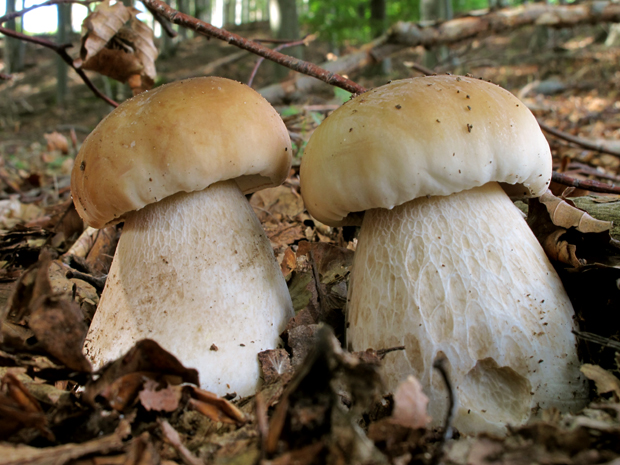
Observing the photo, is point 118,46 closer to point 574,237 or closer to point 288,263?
point 288,263

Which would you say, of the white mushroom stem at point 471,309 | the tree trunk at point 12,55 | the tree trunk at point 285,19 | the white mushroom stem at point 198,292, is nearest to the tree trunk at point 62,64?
the tree trunk at point 12,55

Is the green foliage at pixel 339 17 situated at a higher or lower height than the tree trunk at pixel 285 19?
higher

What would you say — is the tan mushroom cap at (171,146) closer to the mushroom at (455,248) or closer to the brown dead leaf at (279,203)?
the mushroom at (455,248)

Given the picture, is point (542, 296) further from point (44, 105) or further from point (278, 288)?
point (44, 105)

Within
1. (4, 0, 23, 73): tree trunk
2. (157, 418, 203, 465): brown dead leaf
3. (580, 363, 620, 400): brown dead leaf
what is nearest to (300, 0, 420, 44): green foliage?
(4, 0, 23, 73): tree trunk

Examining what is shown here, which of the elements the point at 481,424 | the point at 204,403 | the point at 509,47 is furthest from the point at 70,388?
the point at 509,47

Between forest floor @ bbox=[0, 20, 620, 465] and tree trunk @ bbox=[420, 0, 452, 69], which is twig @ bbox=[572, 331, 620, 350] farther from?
tree trunk @ bbox=[420, 0, 452, 69]

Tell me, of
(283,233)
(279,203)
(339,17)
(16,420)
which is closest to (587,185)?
(283,233)
